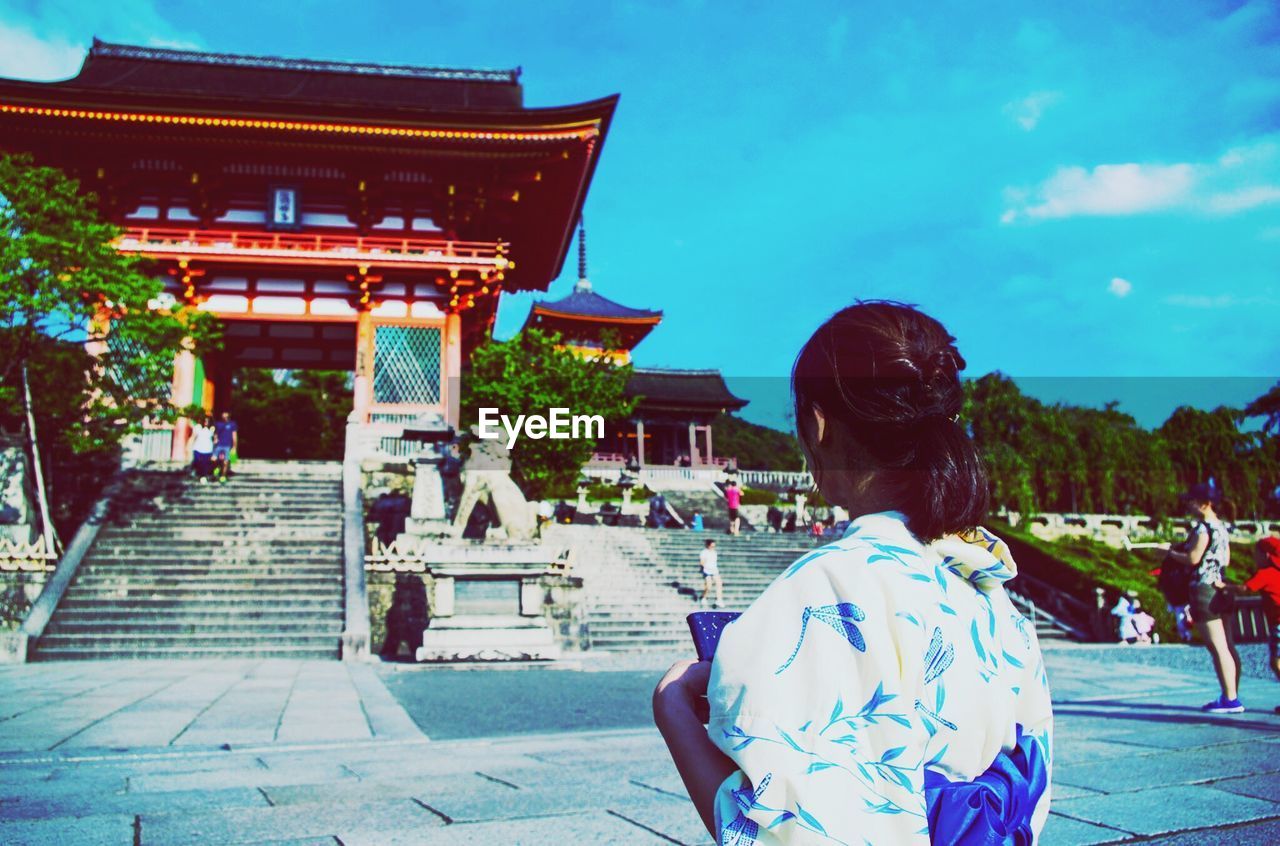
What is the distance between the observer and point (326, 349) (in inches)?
878

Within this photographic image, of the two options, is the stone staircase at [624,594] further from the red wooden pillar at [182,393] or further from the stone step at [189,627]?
the red wooden pillar at [182,393]

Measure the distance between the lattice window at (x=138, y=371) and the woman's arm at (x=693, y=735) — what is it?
1298 centimetres

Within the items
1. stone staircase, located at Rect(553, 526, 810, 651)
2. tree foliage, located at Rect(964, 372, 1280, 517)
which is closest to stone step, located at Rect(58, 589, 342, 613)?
stone staircase, located at Rect(553, 526, 810, 651)

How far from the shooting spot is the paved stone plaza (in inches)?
101

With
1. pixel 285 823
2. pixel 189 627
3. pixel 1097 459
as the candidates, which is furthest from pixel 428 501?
pixel 1097 459

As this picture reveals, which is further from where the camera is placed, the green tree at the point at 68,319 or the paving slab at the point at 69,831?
the green tree at the point at 68,319

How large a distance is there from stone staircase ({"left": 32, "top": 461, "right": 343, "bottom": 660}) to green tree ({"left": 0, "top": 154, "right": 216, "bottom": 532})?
151cm

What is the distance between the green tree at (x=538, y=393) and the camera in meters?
18.0

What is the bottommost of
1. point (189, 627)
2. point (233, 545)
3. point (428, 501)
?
point (189, 627)

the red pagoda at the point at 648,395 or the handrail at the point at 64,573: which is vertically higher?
the red pagoda at the point at 648,395

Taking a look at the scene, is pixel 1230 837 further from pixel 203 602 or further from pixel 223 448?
pixel 223 448

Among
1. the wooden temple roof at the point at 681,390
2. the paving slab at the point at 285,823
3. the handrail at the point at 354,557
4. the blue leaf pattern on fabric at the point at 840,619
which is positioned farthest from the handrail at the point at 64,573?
the wooden temple roof at the point at 681,390

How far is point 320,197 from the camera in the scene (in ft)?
59.9

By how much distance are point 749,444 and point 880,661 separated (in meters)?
52.0
